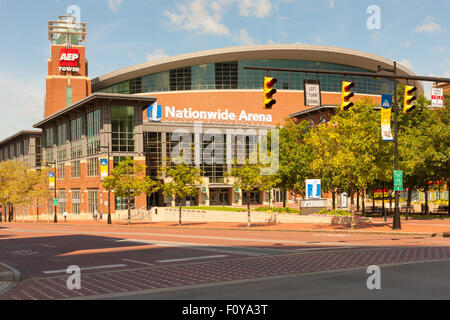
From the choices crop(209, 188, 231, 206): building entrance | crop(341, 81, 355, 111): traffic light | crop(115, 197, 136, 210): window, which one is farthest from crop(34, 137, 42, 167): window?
crop(341, 81, 355, 111): traffic light

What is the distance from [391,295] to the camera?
1108cm

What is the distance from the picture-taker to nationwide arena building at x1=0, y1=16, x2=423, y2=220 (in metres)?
69.4

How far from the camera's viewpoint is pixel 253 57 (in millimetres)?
99938

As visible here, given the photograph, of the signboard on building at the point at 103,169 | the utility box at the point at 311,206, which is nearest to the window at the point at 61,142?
the signboard on building at the point at 103,169

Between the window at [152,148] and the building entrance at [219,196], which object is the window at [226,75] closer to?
the building entrance at [219,196]

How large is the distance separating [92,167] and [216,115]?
28.5 m

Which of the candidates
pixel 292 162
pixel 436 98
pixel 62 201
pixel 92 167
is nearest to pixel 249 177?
pixel 292 162

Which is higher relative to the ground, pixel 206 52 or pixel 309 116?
pixel 206 52

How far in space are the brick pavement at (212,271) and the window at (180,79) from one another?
81126 mm

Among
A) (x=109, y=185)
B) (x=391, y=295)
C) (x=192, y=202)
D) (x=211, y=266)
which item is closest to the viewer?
(x=391, y=295)

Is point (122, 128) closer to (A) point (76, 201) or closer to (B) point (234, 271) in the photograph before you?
(A) point (76, 201)

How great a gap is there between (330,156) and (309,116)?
54.9 m

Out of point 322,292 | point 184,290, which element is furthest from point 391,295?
point 184,290

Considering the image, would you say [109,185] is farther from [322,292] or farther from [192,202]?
[322,292]
